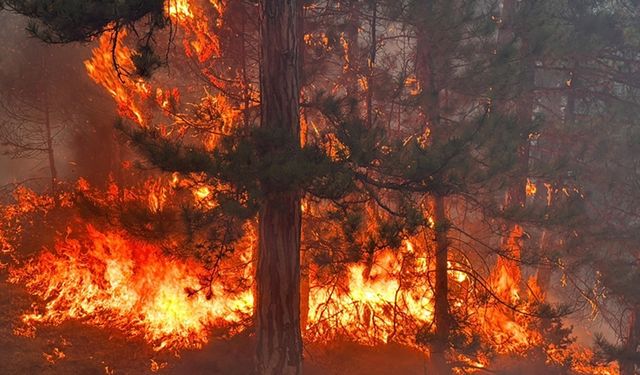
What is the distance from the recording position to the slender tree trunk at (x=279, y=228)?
6.83 metres

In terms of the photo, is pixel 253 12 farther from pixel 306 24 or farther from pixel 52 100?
pixel 52 100

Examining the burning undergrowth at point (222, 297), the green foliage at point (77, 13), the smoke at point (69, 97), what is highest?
the smoke at point (69, 97)

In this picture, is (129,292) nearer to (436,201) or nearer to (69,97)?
(436,201)

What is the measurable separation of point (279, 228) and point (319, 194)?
1.49 m

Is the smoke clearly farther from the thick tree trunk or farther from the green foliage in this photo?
the green foliage

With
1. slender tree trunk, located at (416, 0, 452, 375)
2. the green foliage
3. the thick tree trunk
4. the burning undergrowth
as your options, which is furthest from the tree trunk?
the green foliage

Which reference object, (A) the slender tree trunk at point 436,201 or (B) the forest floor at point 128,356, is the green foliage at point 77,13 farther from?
(B) the forest floor at point 128,356

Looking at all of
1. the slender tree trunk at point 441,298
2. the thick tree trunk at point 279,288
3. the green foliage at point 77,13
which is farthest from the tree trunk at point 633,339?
the green foliage at point 77,13

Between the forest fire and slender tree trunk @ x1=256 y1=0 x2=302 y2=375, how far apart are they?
0.09ft

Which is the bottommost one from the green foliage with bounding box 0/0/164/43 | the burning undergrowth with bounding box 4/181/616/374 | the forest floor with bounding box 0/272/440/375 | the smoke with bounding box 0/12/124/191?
the forest floor with bounding box 0/272/440/375

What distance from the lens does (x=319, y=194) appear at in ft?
19.5

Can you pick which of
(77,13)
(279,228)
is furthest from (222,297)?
(77,13)

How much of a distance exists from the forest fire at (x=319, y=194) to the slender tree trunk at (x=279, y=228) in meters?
0.03

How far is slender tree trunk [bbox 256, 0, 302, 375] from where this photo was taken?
683cm
